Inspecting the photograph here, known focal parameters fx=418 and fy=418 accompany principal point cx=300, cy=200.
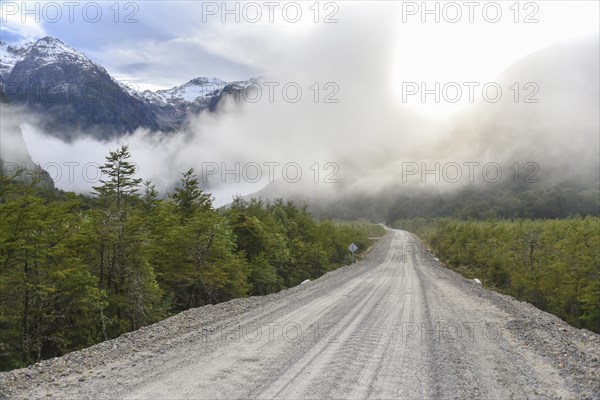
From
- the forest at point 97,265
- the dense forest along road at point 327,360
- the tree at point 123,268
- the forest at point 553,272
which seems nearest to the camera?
the dense forest along road at point 327,360

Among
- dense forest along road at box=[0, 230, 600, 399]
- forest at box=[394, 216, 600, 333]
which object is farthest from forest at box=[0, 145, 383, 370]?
forest at box=[394, 216, 600, 333]

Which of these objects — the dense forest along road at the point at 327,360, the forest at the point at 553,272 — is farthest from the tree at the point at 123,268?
the forest at the point at 553,272

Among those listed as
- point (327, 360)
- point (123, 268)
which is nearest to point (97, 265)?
point (123, 268)

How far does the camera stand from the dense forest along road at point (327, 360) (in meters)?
6.63

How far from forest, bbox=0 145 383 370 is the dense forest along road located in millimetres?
3608

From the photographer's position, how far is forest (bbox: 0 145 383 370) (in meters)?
11.4

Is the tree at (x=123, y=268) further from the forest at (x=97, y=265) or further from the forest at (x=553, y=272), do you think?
the forest at (x=553, y=272)

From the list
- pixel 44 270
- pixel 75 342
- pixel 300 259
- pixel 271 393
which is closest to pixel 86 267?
pixel 44 270

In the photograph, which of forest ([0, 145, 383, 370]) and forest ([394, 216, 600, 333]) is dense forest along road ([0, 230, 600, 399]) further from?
forest ([394, 216, 600, 333])

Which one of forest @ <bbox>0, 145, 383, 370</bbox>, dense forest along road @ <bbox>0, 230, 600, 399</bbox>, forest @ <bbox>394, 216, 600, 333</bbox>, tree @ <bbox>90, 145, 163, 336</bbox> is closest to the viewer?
dense forest along road @ <bbox>0, 230, 600, 399</bbox>

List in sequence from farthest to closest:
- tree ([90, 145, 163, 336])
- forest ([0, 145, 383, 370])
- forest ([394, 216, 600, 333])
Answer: forest ([394, 216, 600, 333])
tree ([90, 145, 163, 336])
forest ([0, 145, 383, 370])

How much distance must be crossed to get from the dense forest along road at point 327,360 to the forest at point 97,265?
3608 mm

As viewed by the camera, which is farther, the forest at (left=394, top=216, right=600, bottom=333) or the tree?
the forest at (left=394, top=216, right=600, bottom=333)

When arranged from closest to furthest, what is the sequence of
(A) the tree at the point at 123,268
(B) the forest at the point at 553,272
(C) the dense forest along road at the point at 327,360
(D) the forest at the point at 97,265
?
(C) the dense forest along road at the point at 327,360, (D) the forest at the point at 97,265, (A) the tree at the point at 123,268, (B) the forest at the point at 553,272
